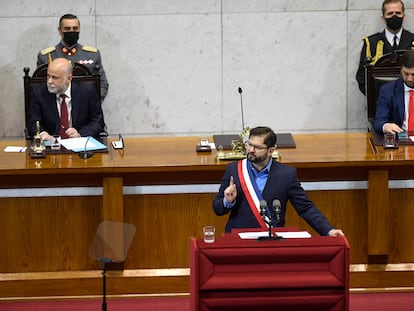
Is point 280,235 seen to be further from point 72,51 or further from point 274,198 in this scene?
point 72,51

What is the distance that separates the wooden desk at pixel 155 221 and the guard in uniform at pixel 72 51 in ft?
8.47

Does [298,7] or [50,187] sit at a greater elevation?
[298,7]

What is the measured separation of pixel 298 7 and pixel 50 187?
423cm

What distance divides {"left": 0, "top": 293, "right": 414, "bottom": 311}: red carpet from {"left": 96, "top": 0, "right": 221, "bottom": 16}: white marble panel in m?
4.10

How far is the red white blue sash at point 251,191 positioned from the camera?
5719 millimetres

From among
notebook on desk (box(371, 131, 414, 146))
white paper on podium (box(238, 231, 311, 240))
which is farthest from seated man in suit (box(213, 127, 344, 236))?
notebook on desk (box(371, 131, 414, 146))

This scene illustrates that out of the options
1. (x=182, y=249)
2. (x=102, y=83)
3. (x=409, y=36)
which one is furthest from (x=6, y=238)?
(x=409, y=36)

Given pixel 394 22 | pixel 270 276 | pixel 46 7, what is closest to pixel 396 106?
pixel 394 22

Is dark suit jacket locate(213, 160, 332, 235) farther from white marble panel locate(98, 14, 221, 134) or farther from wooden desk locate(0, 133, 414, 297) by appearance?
white marble panel locate(98, 14, 221, 134)

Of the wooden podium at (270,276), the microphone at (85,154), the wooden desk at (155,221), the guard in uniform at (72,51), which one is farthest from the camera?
the guard in uniform at (72,51)

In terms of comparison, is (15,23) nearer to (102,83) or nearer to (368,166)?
(102,83)

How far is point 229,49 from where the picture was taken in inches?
400

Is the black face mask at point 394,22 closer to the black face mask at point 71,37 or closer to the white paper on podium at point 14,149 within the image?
the black face mask at point 71,37

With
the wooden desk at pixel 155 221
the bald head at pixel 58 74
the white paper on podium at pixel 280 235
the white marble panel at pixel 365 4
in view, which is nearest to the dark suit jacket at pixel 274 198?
the white paper on podium at pixel 280 235
